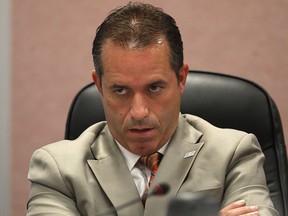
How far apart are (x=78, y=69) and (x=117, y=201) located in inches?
57.6

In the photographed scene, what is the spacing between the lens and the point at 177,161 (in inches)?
87.7

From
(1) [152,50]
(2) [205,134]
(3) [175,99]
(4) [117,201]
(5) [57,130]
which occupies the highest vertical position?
(1) [152,50]

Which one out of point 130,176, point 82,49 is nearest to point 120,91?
point 130,176

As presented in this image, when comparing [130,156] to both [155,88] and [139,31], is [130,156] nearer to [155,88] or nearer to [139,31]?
[155,88]

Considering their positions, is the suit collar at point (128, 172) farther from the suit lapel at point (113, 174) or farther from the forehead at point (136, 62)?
the forehead at point (136, 62)

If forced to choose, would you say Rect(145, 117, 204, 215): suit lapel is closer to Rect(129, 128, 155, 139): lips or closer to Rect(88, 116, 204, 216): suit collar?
Rect(88, 116, 204, 216): suit collar

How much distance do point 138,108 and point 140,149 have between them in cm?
19

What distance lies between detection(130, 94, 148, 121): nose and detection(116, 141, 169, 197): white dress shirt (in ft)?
0.78

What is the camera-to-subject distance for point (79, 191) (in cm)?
215

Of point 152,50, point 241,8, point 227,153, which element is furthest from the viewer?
point 241,8

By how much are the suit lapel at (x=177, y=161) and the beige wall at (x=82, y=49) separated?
1.16m

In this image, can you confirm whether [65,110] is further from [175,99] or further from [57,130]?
[175,99]

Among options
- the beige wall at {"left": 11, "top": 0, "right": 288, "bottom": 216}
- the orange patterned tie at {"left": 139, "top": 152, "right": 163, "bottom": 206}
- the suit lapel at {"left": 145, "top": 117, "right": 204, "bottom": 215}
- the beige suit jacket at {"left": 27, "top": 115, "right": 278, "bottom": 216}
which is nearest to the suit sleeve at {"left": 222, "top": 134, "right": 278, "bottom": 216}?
the beige suit jacket at {"left": 27, "top": 115, "right": 278, "bottom": 216}

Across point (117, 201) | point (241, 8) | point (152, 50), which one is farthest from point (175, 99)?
point (241, 8)
